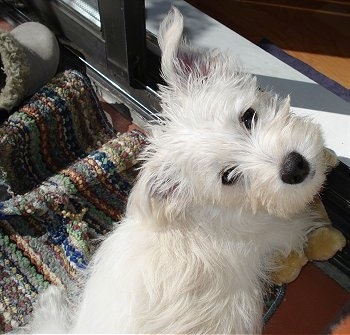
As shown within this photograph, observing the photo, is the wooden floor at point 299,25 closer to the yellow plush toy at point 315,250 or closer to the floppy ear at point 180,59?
the yellow plush toy at point 315,250

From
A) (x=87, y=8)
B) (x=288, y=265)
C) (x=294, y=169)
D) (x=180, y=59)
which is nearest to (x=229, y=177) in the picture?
(x=294, y=169)

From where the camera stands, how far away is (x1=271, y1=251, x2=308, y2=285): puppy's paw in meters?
2.29

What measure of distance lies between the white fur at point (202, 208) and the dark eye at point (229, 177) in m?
0.01

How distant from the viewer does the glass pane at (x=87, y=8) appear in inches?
122

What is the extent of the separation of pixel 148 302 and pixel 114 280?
0.50 ft

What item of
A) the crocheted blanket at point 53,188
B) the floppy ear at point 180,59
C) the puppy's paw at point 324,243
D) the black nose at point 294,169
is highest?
the floppy ear at point 180,59

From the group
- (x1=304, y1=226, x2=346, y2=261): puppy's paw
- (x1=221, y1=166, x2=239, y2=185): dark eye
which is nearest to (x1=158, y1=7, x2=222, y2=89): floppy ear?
(x1=221, y1=166, x2=239, y2=185): dark eye

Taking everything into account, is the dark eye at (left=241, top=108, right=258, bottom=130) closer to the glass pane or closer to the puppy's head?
the puppy's head

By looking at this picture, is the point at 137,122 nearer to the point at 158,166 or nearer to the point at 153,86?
the point at 153,86

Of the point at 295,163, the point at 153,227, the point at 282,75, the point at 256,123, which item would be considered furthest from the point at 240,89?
the point at 282,75

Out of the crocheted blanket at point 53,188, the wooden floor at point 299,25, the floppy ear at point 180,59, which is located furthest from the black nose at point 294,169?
the wooden floor at point 299,25

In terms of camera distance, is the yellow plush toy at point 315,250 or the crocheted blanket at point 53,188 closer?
the yellow plush toy at point 315,250

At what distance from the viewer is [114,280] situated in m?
2.08

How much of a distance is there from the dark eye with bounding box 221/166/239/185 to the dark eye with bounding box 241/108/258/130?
0.16 meters
